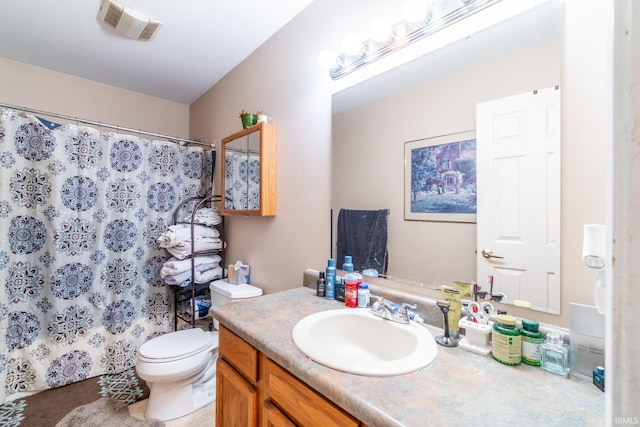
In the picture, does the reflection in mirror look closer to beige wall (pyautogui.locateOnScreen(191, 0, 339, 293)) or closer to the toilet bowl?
beige wall (pyautogui.locateOnScreen(191, 0, 339, 293))

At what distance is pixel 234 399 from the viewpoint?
3.44 feet

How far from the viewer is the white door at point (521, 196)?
2.63ft

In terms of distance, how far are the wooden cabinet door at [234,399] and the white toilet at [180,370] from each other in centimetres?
51

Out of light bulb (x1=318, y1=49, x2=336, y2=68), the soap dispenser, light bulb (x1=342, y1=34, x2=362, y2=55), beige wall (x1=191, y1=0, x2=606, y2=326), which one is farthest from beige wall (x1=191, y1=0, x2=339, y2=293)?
the soap dispenser

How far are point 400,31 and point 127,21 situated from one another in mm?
1594

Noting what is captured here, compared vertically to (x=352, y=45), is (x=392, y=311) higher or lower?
lower

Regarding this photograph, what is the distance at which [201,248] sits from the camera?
2168mm

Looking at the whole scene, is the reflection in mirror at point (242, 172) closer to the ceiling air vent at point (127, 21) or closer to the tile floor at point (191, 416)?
the ceiling air vent at point (127, 21)

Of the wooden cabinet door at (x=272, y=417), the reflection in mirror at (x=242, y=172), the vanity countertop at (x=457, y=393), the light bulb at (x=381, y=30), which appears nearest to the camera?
the vanity countertop at (x=457, y=393)

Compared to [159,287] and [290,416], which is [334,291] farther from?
[159,287]

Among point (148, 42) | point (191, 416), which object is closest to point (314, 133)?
point (148, 42)

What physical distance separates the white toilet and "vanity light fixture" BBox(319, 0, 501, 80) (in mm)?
1424

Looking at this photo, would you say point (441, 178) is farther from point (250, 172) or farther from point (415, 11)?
point (250, 172)

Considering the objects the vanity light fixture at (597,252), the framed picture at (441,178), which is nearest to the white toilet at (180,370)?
the framed picture at (441,178)
